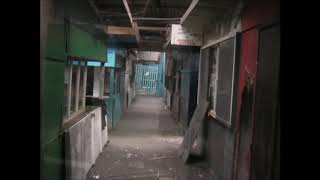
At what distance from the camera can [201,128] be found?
8031 millimetres

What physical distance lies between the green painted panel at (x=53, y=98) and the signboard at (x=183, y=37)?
148 inches

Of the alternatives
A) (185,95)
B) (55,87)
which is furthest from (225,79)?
(185,95)

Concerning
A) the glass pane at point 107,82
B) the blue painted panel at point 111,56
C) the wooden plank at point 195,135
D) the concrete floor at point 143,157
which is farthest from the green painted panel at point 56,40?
the blue painted panel at point 111,56

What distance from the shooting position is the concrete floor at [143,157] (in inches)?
262

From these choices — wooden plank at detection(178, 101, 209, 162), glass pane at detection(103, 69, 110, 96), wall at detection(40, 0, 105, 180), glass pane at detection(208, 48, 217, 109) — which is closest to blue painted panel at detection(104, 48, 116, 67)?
glass pane at detection(103, 69, 110, 96)

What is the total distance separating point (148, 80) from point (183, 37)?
2091 cm

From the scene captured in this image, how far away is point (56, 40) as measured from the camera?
13.3ft

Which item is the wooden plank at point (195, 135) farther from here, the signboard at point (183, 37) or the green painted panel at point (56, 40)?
the green painted panel at point (56, 40)

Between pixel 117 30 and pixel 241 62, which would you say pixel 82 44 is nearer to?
pixel 241 62

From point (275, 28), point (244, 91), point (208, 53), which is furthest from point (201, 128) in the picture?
point (275, 28)

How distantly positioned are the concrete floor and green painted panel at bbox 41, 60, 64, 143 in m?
2.35
